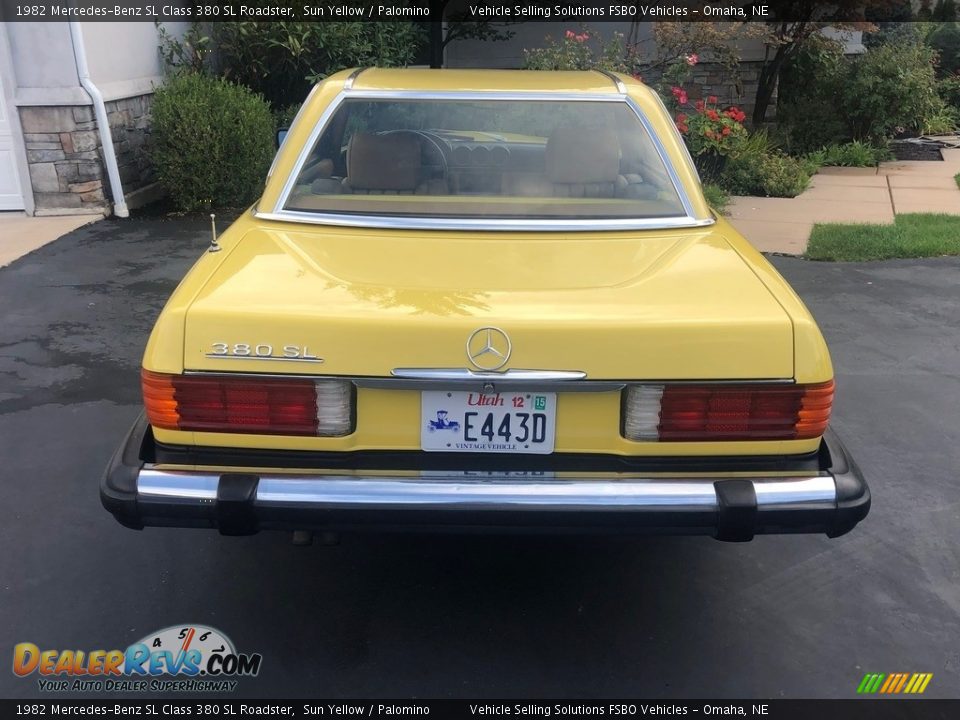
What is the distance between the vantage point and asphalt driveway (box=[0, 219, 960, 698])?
2.63 meters

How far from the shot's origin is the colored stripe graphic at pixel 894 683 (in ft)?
8.43

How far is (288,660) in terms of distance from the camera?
8.73 feet

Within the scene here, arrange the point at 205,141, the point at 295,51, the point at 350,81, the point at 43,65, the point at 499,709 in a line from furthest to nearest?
the point at 295,51
the point at 205,141
the point at 43,65
the point at 350,81
the point at 499,709

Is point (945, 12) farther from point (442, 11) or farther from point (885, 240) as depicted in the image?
point (885, 240)

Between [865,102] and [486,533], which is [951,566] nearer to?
[486,533]

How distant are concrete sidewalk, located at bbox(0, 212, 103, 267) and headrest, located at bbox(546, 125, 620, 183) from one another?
5.42 meters

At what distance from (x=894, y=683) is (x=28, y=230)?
7.92m

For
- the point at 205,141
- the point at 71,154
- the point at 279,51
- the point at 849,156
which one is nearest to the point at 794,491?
the point at 205,141

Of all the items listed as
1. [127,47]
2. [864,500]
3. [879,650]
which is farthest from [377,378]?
[127,47]

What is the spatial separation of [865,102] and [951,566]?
1120 cm

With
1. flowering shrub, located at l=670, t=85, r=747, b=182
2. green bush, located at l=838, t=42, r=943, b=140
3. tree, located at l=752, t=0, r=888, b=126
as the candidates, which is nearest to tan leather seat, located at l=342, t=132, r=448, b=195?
flowering shrub, located at l=670, t=85, r=747, b=182

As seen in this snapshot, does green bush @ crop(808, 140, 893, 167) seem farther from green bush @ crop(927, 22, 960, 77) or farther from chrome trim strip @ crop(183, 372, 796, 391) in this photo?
chrome trim strip @ crop(183, 372, 796, 391)

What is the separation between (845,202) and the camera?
389 inches

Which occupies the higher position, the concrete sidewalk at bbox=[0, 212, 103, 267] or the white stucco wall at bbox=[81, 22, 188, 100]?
the white stucco wall at bbox=[81, 22, 188, 100]
